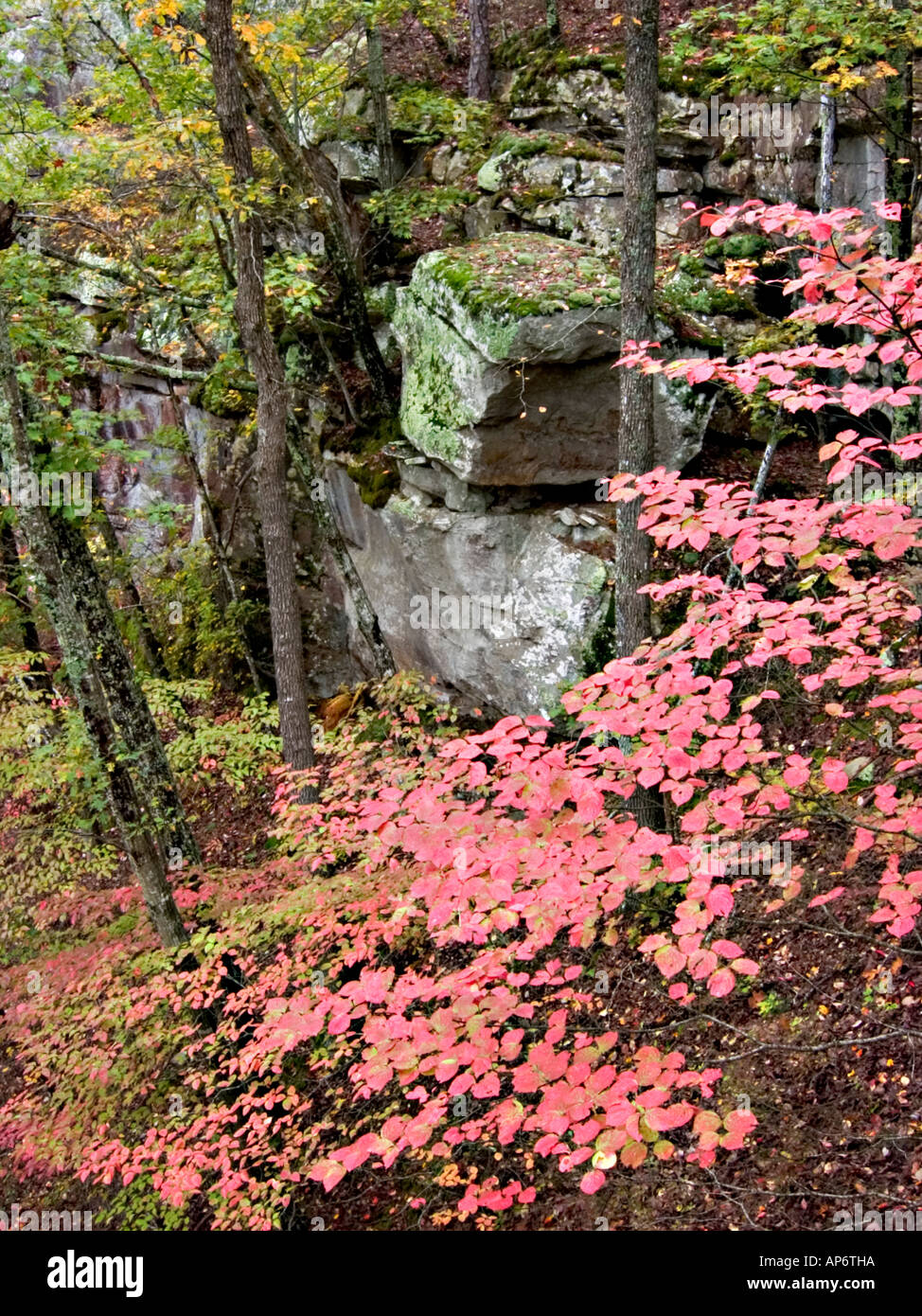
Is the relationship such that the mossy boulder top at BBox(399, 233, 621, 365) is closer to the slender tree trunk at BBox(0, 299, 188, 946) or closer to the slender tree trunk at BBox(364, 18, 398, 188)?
the slender tree trunk at BBox(364, 18, 398, 188)

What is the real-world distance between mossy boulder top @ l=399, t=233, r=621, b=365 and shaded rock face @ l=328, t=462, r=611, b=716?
1.90 meters

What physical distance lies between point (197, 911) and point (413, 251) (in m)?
10.0

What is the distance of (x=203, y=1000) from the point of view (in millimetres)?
8539

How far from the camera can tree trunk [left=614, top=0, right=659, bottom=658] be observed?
6.73 m

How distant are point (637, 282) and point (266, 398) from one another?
174 inches

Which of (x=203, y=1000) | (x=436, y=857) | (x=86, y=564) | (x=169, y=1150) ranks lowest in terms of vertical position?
(x=169, y=1150)

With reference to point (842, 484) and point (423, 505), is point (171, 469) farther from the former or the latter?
point (842, 484)

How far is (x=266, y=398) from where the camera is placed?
965 centimetres

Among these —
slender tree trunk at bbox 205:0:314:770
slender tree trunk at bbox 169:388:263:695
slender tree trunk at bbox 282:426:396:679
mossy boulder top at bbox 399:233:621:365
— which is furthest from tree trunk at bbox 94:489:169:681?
mossy boulder top at bbox 399:233:621:365

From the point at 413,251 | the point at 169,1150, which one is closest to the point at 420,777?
the point at 169,1150

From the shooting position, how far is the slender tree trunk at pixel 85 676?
740 centimetres

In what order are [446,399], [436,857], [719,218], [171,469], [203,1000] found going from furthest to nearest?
[171,469], [446,399], [203,1000], [719,218], [436,857]

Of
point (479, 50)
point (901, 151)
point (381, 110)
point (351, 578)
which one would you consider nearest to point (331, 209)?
point (381, 110)

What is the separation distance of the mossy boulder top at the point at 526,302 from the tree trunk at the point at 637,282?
144cm
